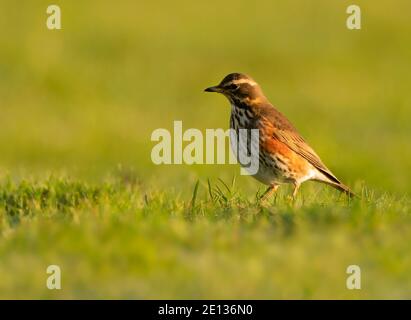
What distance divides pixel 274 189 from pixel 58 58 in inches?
525

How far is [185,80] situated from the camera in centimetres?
2372

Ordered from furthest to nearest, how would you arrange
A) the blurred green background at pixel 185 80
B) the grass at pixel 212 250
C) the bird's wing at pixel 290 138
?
1. the blurred green background at pixel 185 80
2. the bird's wing at pixel 290 138
3. the grass at pixel 212 250

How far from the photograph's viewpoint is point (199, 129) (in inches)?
717

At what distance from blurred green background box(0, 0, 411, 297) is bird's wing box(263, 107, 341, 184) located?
67 cm

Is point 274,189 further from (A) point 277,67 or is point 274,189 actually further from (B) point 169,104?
(A) point 277,67

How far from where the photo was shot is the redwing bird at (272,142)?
10.7 meters

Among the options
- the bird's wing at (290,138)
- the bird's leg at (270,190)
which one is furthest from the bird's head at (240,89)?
the bird's leg at (270,190)

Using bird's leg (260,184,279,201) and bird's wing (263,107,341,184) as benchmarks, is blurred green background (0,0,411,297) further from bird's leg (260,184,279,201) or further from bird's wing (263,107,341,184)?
bird's leg (260,184,279,201)

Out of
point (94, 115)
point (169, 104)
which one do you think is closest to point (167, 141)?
point (94, 115)

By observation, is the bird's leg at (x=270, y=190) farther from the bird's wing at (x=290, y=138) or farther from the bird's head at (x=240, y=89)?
the bird's head at (x=240, y=89)

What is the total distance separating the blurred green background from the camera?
1623cm

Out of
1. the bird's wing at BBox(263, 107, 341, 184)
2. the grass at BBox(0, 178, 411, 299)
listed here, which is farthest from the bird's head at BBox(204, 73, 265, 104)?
the grass at BBox(0, 178, 411, 299)

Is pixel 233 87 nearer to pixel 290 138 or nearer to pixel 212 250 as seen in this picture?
pixel 290 138

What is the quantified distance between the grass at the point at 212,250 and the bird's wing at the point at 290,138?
86.9 inches
